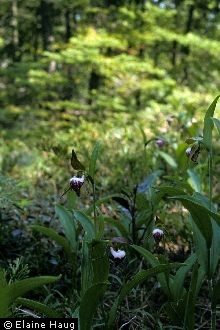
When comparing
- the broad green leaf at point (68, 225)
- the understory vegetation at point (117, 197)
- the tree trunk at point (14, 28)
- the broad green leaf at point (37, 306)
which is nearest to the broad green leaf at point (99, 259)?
the understory vegetation at point (117, 197)

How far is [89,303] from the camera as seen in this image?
1.54m

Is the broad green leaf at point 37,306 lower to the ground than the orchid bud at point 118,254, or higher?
lower

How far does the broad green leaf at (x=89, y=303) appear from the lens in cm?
150

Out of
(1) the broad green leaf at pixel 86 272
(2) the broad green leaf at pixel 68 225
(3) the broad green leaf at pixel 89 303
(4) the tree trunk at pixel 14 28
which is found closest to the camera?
(3) the broad green leaf at pixel 89 303

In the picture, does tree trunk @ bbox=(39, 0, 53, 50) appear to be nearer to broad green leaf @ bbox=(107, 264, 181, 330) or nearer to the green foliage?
broad green leaf @ bbox=(107, 264, 181, 330)

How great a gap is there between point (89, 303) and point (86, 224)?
1.49 ft

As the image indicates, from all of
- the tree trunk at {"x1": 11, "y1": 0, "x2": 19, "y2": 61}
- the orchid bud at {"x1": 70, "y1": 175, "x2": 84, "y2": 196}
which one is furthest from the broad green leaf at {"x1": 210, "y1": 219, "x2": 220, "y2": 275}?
the tree trunk at {"x1": 11, "y1": 0, "x2": 19, "y2": 61}

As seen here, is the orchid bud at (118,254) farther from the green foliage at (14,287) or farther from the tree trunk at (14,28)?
the tree trunk at (14,28)

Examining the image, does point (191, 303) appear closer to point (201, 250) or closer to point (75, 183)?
point (201, 250)

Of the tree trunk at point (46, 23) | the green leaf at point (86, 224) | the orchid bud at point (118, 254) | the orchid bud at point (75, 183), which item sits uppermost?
the tree trunk at point (46, 23)

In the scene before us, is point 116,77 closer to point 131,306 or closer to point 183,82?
point 183,82

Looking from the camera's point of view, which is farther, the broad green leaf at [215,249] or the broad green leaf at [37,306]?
the broad green leaf at [215,249]

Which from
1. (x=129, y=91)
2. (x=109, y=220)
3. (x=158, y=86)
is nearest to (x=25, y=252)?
(x=109, y=220)

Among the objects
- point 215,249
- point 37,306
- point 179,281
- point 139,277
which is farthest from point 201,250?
point 37,306
